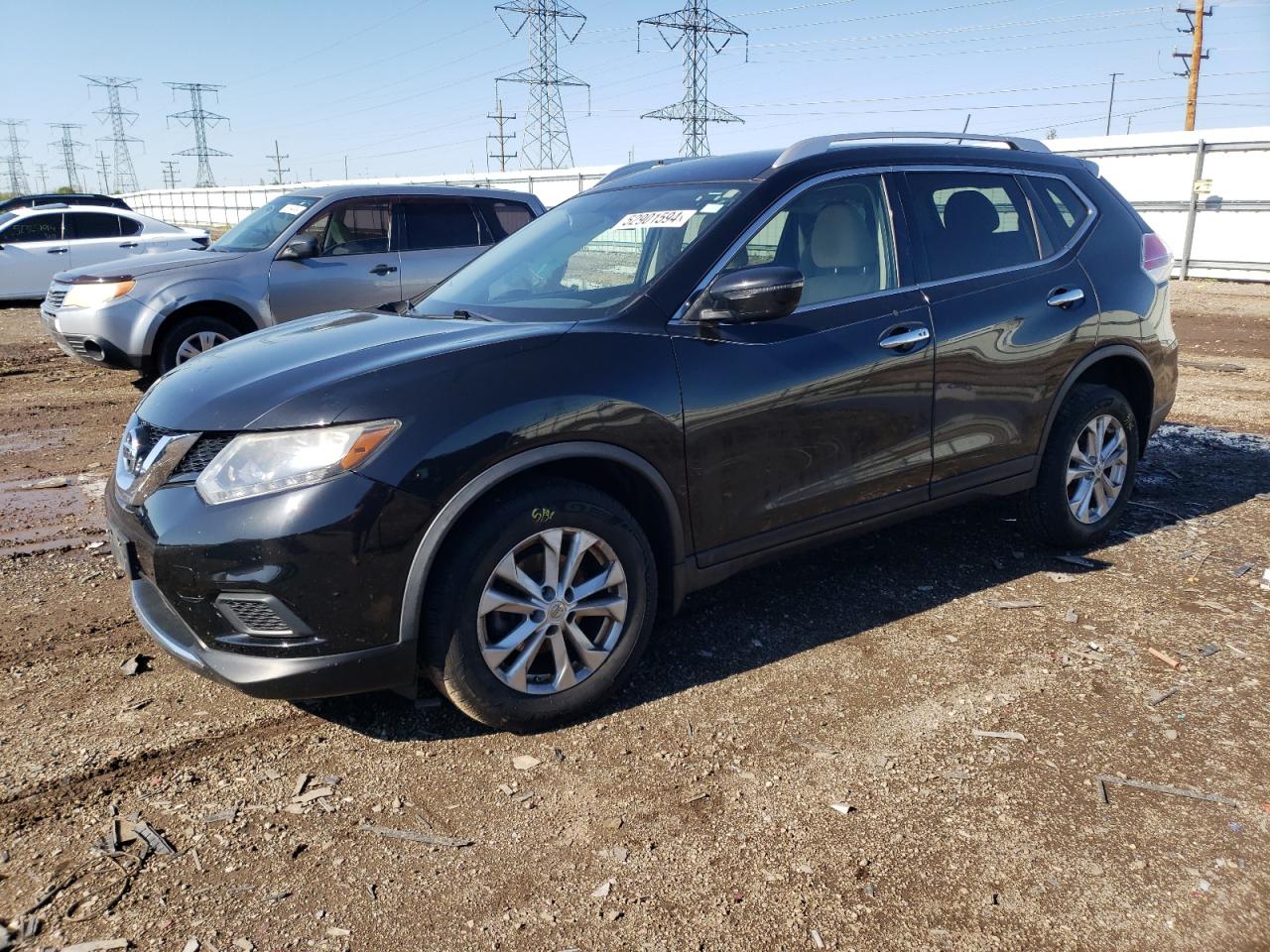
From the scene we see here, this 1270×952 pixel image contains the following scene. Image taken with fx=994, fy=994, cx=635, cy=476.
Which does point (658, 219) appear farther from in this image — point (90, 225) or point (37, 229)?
point (37, 229)

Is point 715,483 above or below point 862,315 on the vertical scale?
below

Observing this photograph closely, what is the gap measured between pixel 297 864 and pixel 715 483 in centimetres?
175

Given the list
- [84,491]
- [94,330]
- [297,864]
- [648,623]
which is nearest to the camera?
[297,864]

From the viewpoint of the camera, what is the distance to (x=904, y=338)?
3.94 meters

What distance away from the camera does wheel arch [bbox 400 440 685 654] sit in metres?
2.92

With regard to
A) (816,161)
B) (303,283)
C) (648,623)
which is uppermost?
(816,161)

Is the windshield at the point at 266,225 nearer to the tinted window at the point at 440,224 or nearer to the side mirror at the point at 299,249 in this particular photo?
the side mirror at the point at 299,249

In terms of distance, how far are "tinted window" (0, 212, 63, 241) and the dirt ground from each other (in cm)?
1364

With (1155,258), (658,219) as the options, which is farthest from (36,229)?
(1155,258)

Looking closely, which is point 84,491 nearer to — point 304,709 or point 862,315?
point 304,709

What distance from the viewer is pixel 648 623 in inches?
134

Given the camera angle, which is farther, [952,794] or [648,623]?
[648,623]

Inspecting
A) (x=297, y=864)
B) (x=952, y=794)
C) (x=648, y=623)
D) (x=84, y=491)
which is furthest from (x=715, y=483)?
(x=84, y=491)

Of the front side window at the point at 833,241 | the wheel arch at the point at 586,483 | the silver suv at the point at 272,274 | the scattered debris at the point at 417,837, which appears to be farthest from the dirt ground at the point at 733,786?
the silver suv at the point at 272,274
